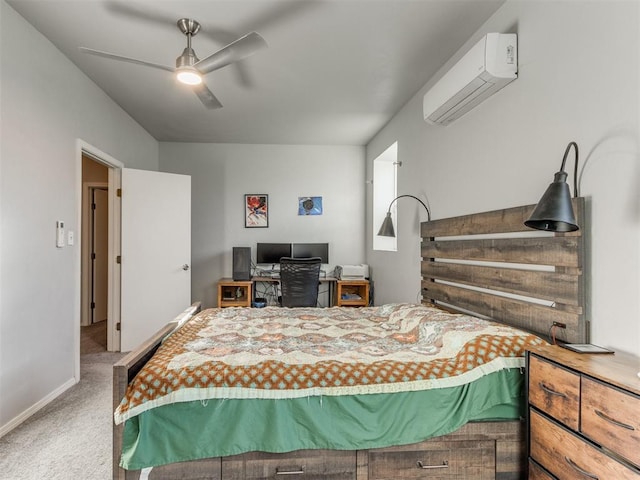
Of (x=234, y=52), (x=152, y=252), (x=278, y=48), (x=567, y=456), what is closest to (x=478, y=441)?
(x=567, y=456)

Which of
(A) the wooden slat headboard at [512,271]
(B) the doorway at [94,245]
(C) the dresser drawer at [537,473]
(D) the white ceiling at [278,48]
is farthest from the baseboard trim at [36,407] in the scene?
(A) the wooden slat headboard at [512,271]

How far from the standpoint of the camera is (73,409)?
8.16 ft

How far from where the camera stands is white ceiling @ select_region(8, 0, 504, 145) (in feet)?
7.09

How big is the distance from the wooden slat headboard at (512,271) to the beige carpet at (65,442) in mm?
2194

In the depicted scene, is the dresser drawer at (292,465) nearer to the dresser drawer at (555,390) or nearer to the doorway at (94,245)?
the dresser drawer at (555,390)

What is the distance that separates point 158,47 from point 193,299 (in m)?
3.33

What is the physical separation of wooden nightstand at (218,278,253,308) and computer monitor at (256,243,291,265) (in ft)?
1.40

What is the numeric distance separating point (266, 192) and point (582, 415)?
4.42m

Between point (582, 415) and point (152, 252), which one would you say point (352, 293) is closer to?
point (152, 252)

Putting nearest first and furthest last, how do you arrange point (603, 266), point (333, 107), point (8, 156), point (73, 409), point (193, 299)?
point (603, 266), point (8, 156), point (73, 409), point (333, 107), point (193, 299)

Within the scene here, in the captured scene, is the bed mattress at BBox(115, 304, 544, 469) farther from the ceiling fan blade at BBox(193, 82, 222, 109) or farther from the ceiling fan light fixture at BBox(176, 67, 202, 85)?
the ceiling fan blade at BBox(193, 82, 222, 109)

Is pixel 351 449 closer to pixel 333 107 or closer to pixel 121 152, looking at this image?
pixel 333 107

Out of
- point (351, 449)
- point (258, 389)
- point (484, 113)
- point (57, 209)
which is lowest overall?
point (351, 449)

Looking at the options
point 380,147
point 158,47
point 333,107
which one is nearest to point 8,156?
point 158,47
